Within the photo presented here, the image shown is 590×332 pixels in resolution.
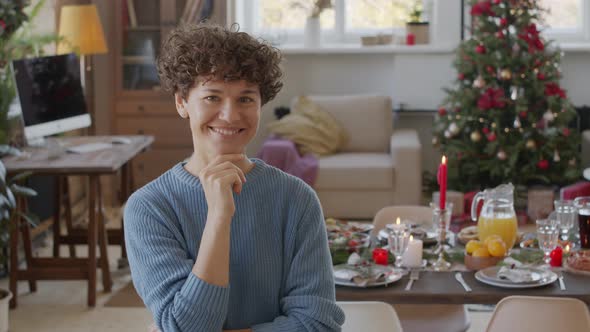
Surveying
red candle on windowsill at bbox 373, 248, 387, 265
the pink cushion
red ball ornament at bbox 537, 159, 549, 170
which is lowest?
the pink cushion

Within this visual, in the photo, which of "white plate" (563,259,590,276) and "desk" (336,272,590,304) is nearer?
"desk" (336,272,590,304)

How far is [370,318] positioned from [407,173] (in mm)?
3646

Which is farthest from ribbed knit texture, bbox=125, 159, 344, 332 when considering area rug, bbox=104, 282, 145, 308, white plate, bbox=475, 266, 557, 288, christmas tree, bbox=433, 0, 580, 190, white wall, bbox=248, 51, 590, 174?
white wall, bbox=248, 51, 590, 174

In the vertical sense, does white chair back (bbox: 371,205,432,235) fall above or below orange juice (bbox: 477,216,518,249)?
below

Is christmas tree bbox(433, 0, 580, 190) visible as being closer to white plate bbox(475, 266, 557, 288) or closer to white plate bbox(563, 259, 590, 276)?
white plate bbox(563, 259, 590, 276)

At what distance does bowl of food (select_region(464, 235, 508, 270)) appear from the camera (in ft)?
9.34

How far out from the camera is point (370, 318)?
2.47 meters

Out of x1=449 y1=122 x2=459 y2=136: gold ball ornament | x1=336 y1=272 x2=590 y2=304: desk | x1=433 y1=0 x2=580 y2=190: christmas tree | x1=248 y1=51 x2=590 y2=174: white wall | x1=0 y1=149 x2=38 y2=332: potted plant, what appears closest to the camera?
x1=336 y1=272 x2=590 y2=304: desk

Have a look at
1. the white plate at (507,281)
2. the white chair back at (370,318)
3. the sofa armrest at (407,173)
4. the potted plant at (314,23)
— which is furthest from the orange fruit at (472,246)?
the potted plant at (314,23)

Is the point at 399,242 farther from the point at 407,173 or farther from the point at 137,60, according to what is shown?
the point at 137,60

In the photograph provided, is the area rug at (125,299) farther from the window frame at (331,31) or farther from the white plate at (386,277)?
the window frame at (331,31)

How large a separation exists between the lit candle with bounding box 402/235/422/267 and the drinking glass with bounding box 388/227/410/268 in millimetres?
15

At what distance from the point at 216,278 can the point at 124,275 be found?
3.56 metres

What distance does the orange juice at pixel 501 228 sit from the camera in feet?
9.95
